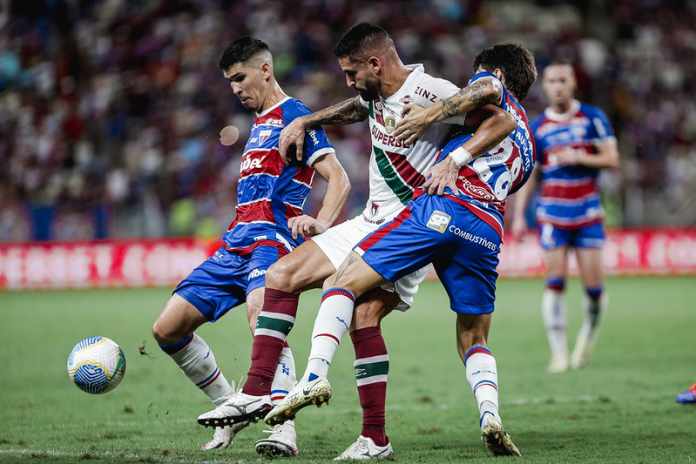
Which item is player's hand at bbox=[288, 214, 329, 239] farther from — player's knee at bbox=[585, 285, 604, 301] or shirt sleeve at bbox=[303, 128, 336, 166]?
player's knee at bbox=[585, 285, 604, 301]

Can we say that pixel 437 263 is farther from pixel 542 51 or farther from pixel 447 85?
pixel 542 51

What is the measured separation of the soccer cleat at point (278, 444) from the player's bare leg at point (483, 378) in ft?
3.23

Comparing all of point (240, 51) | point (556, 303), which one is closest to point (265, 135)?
point (240, 51)

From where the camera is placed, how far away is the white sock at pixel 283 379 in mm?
5684

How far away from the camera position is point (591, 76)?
72.3 ft

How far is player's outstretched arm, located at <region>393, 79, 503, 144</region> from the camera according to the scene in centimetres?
520

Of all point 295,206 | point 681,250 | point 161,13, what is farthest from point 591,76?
point 295,206

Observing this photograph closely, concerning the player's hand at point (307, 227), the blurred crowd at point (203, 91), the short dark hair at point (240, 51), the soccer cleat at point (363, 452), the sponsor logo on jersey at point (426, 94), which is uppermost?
the blurred crowd at point (203, 91)

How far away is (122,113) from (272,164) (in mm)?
16325

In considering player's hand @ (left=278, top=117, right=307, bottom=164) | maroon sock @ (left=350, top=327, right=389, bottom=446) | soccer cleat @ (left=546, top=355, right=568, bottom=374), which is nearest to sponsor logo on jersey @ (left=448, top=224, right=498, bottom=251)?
maroon sock @ (left=350, top=327, right=389, bottom=446)

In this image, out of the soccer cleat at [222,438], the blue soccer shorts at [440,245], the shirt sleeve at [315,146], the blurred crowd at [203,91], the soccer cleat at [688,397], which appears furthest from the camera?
the blurred crowd at [203,91]

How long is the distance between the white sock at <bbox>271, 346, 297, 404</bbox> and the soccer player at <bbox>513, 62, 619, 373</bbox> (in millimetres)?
4412

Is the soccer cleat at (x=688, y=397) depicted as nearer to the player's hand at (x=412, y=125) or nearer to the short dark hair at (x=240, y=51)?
the player's hand at (x=412, y=125)

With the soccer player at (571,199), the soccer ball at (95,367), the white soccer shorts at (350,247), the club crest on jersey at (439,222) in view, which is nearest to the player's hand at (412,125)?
the club crest on jersey at (439,222)
